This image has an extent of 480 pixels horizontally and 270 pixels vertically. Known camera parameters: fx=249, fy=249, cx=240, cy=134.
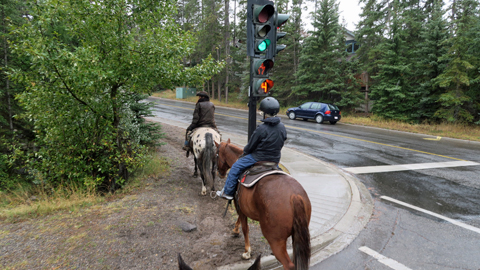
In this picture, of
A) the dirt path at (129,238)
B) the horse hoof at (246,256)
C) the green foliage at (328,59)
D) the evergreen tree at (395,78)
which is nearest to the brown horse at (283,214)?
the horse hoof at (246,256)

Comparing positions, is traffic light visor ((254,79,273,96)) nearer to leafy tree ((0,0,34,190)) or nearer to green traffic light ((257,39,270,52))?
green traffic light ((257,39,270,52))

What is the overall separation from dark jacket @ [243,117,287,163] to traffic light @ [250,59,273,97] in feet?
5.20

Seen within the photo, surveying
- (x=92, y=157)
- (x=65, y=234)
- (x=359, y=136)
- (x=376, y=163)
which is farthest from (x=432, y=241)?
(x=359, y=136)

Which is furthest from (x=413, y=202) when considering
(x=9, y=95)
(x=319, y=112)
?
(x=319, y=112)

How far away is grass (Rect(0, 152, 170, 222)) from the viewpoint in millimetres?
4926

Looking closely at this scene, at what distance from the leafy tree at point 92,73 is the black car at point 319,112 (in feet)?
56.2

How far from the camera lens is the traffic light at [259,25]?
525 centimetres

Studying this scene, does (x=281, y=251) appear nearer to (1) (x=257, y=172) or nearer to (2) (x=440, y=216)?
(1) (x=257, y=172)

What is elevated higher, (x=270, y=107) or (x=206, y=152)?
(x=270, y=107)

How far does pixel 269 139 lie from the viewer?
3723 millimetres

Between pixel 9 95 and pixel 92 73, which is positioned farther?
pixel 9 95

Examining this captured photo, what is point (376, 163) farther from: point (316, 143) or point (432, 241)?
point (432, 241)

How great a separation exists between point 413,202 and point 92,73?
8068mm

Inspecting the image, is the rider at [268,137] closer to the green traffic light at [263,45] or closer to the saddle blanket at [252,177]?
the saddle blanket at [252,177]
